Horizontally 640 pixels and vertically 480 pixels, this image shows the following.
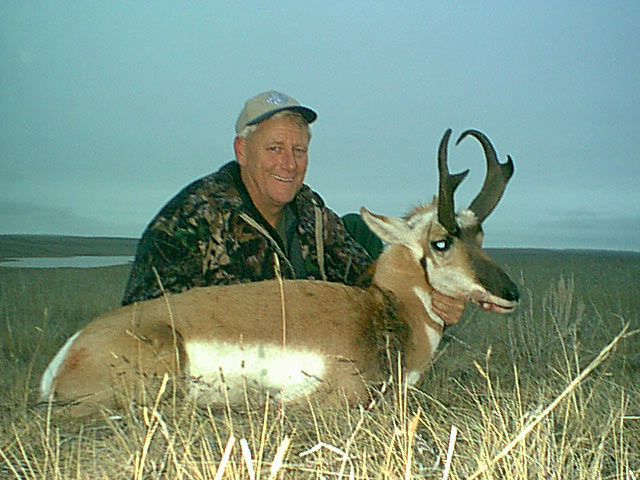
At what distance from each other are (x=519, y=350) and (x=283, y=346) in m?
2.83

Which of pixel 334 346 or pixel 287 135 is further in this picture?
pixel 287 135

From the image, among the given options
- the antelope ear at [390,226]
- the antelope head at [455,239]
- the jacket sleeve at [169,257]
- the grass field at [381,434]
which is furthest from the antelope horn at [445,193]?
the jacket sleeve at [169,257]

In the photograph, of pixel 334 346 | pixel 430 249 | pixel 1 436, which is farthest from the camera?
pixel 430 249

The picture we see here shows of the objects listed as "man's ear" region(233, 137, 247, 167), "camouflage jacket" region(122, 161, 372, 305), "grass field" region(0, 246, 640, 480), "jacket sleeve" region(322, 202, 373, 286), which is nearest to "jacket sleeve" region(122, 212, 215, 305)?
"camouflage jacket" region(122, 161, 372, 305)

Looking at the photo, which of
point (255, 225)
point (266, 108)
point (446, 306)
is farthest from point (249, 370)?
point (266, 108)

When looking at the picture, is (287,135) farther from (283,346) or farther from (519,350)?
(519,350)

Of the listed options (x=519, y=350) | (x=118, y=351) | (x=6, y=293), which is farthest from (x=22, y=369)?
(x=6, y=293)

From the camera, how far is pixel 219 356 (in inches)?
153

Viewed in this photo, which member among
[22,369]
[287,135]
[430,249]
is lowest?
[22,369]

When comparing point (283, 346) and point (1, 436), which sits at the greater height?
point (283, 346)

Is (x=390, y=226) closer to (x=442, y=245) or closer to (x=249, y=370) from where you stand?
(x=442, y=245)

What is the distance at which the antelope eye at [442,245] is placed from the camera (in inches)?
175

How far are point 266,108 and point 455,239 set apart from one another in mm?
1972

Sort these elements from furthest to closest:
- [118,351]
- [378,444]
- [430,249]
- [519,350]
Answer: [519,350] < [430,249] < [118,351] < [378,444]
